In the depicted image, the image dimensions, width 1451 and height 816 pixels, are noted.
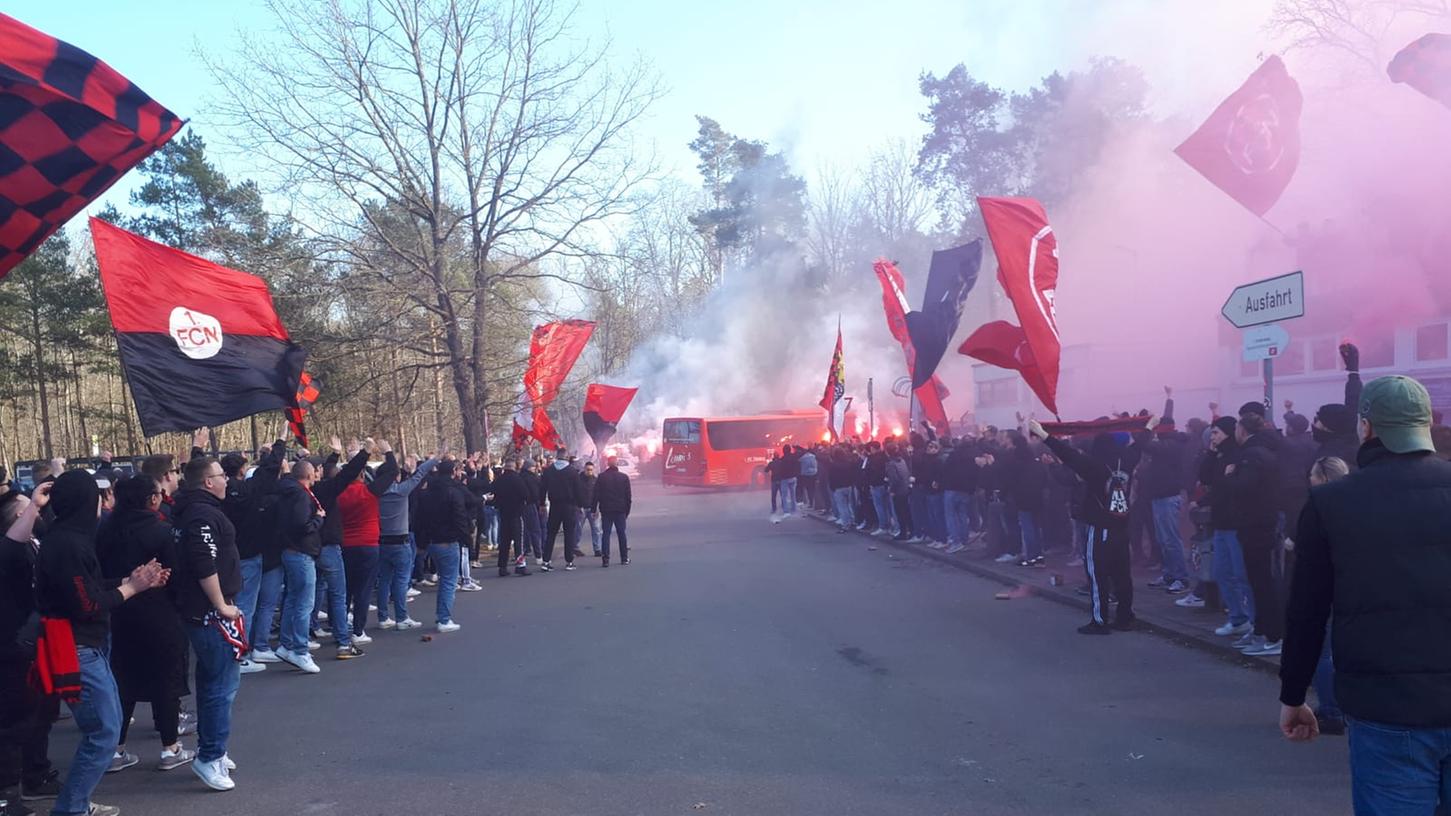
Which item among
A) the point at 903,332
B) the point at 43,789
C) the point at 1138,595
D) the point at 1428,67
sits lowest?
the point at 43,789

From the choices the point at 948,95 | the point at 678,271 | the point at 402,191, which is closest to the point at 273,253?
the point at 402,191

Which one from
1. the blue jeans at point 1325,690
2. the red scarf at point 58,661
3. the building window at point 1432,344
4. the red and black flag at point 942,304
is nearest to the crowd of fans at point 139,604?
the red scarf at point 58,661

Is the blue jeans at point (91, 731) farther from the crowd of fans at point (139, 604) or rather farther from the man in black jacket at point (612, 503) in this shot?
the man in black jacket at point (612, 503)

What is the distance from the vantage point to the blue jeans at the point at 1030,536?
1316cm

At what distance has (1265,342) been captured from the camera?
8.57 metres

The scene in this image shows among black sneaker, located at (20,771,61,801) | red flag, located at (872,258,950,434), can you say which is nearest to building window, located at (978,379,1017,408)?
red flag, located at (872,258,950,434)

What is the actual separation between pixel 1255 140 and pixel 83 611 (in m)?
12.6

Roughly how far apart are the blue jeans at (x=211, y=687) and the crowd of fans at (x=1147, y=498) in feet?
18.9

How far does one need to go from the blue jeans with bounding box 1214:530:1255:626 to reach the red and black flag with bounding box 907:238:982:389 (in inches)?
277

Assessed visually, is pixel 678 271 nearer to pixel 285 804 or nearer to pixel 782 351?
pixel 782 351

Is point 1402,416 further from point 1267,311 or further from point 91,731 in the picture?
point 1267,311

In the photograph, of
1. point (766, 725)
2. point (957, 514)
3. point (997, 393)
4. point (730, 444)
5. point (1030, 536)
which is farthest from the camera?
point (730, 444)

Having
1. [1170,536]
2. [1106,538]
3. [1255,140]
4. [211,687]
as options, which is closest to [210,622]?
[211,687]

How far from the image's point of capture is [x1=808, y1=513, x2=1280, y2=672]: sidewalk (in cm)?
805
